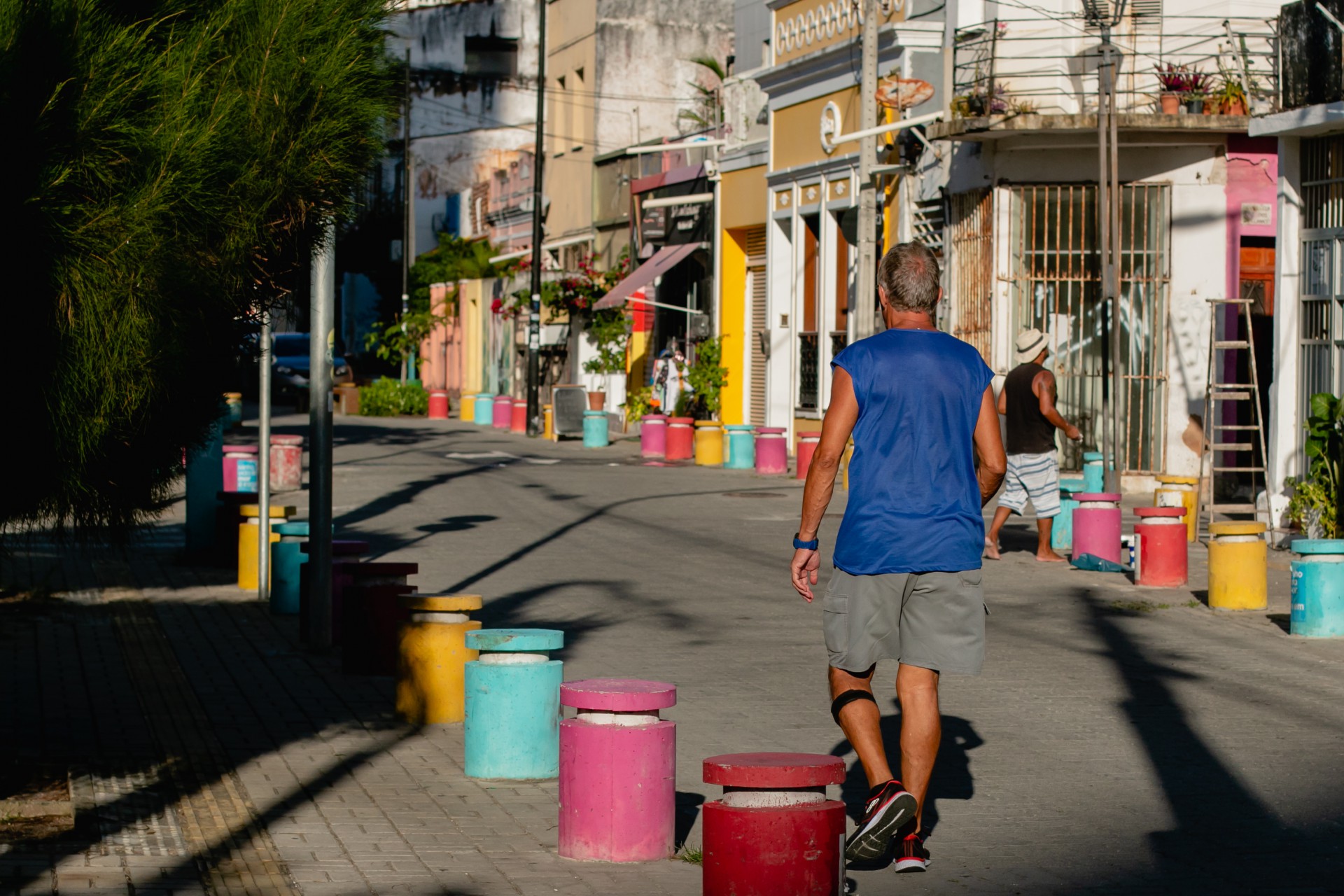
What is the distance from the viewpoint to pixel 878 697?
8.95 meters

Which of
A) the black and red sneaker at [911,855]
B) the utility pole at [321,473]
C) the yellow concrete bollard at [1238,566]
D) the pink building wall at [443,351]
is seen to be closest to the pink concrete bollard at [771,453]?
the yellow concrete bollard at [1238,566]

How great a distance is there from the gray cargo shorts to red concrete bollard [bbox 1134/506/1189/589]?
797 centimetres

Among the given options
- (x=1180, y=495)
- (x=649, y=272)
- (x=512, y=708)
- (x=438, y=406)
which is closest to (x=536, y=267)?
(x=649, y=272)

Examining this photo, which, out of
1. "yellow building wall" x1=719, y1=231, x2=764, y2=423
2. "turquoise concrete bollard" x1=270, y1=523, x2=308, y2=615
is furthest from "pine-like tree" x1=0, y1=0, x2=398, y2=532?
"yellow building wall" x1=719, y1=231, x2=764, y2=423

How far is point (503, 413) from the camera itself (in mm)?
38312

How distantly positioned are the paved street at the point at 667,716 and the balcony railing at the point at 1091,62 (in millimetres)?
8306

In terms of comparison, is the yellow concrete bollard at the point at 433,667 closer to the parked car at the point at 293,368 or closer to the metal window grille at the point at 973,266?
the metal window grille at the point at 973,266

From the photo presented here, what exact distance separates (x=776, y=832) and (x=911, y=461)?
1.40m

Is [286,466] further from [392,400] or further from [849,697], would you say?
[392,400]

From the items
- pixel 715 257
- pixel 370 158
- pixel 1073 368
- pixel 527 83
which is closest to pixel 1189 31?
pixel 1073 368

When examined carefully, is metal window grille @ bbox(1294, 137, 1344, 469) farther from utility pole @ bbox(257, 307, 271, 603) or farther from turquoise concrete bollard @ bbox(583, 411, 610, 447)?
→ turquoise concrete bollard @ bbox(583, 411, 610, 447)

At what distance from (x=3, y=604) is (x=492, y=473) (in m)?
12.8

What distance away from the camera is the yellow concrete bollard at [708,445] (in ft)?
88.9

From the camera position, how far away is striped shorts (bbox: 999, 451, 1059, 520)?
14.5 meters
